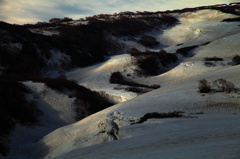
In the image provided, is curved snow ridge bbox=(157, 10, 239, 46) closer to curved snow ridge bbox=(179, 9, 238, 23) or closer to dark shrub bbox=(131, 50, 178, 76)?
curved snow ridge bbox=(179, 9, 238, 23)

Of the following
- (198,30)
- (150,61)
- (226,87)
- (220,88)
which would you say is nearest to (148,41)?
(198,30)

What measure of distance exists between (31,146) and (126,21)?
4132 centimetres

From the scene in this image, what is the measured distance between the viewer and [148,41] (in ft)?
131

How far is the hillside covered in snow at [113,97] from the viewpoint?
4273 mm

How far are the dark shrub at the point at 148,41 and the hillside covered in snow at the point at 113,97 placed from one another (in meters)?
0.23

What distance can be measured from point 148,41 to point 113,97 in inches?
1045

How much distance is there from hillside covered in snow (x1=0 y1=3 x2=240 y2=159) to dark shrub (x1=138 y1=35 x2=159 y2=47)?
0.23 metres

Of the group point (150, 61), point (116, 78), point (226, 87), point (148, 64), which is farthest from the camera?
point (150, 61)

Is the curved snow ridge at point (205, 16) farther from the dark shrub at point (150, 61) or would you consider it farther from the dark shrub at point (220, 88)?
the dark shrub at point (220, 88)

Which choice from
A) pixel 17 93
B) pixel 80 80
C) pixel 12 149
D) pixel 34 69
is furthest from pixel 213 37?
pixel 12 149

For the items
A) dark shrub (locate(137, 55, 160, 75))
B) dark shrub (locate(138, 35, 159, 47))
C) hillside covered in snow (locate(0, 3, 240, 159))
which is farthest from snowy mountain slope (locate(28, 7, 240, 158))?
dark shrub (locate(138, 35, 159, 47))

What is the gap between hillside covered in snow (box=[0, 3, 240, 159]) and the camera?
4273 millimetres

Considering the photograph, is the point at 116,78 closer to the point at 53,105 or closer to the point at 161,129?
the point at 53,105

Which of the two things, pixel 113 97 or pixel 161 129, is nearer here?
pixel 161 129
